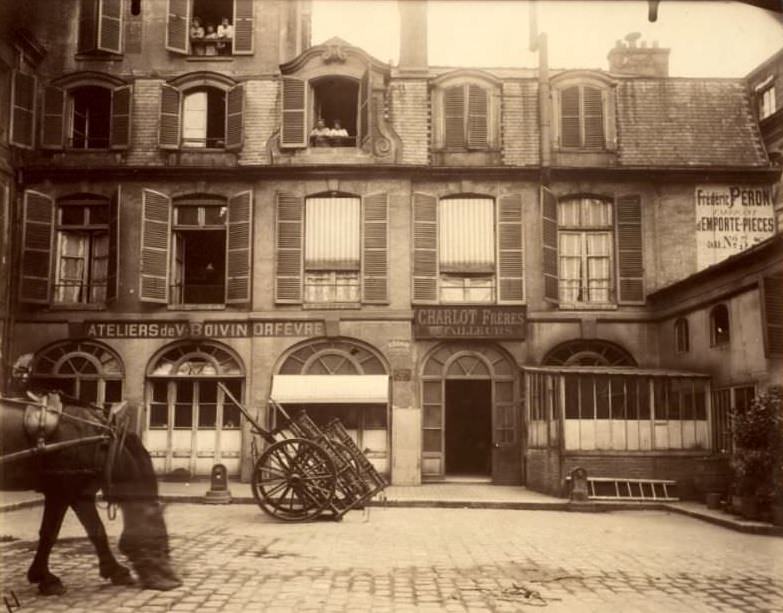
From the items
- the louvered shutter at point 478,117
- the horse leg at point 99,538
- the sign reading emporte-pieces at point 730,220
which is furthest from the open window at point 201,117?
the horse leg at point 99,538

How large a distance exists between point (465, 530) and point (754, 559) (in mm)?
3674

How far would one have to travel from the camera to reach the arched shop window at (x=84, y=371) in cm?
1697

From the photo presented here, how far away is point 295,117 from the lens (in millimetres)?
18344

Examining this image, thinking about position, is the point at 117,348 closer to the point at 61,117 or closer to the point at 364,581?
the point at 61,117

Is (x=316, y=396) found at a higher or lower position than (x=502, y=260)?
lower

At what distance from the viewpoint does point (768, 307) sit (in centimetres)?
1295

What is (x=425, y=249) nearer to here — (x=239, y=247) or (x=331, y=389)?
(x=331, y=389)

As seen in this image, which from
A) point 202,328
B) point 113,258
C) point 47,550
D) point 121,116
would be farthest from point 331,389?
point 47,550

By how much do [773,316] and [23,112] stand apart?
45.7ft

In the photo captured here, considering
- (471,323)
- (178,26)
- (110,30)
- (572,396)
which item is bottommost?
(572,396)

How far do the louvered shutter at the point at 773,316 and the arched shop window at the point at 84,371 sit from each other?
12.5m

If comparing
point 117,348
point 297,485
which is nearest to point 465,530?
point 297,485

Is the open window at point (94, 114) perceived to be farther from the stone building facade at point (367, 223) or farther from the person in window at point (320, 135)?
the person in window at point (320, 135)

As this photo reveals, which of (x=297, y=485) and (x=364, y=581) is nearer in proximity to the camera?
(x=364, y=581)
